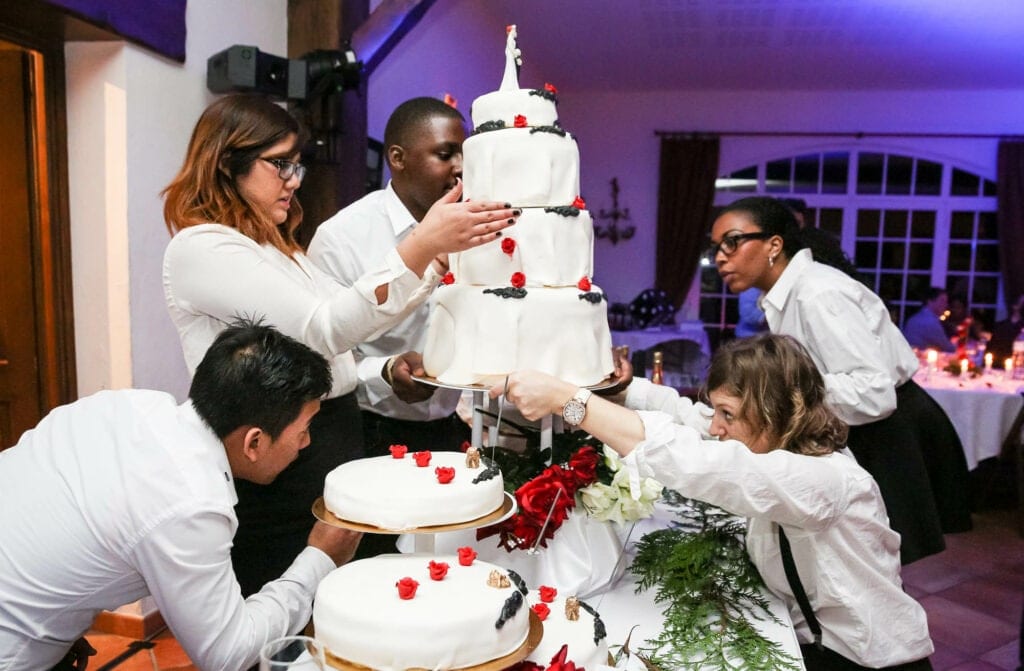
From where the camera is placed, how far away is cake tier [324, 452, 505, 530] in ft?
4.40

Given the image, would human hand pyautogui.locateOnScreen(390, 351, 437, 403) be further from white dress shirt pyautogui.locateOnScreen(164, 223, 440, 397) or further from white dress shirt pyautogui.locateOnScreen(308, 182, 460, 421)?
white dress shirt pyautogui.locateOnScreen(308, 182, 460, 421)

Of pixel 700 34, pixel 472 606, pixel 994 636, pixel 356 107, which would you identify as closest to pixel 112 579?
pixel 472 606

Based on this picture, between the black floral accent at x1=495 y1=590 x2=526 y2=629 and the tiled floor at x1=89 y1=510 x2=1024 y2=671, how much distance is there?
7.05 ft

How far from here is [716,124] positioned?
10727 mm

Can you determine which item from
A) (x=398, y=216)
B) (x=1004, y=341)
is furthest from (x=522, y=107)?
(x=1004, y=341)

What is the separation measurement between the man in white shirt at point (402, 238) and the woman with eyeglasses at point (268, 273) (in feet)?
2.11

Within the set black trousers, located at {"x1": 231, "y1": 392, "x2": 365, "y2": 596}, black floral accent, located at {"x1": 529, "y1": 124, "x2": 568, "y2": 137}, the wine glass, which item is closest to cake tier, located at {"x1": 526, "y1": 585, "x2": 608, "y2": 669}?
the wine glass

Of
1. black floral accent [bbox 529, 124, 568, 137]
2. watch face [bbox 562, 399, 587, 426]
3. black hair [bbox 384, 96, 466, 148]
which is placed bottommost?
watch face [bbox 562, 399, 587, 426]

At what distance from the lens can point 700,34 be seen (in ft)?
25.4

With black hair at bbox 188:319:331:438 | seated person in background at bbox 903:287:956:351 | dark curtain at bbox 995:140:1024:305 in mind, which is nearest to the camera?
black hair at bbox 188:319:331:438

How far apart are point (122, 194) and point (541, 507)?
238 cm

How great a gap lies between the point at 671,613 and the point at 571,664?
62 centimetres

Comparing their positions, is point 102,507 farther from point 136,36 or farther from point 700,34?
point 700,34

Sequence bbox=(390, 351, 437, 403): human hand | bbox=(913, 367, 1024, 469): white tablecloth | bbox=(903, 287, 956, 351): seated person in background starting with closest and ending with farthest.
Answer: bbox=(390, 351, 437, 403): human hand
bbox=(913, 367, 1024, 469): white tablecloth
bbox=(903, 287, 956, 351): seated person in background
